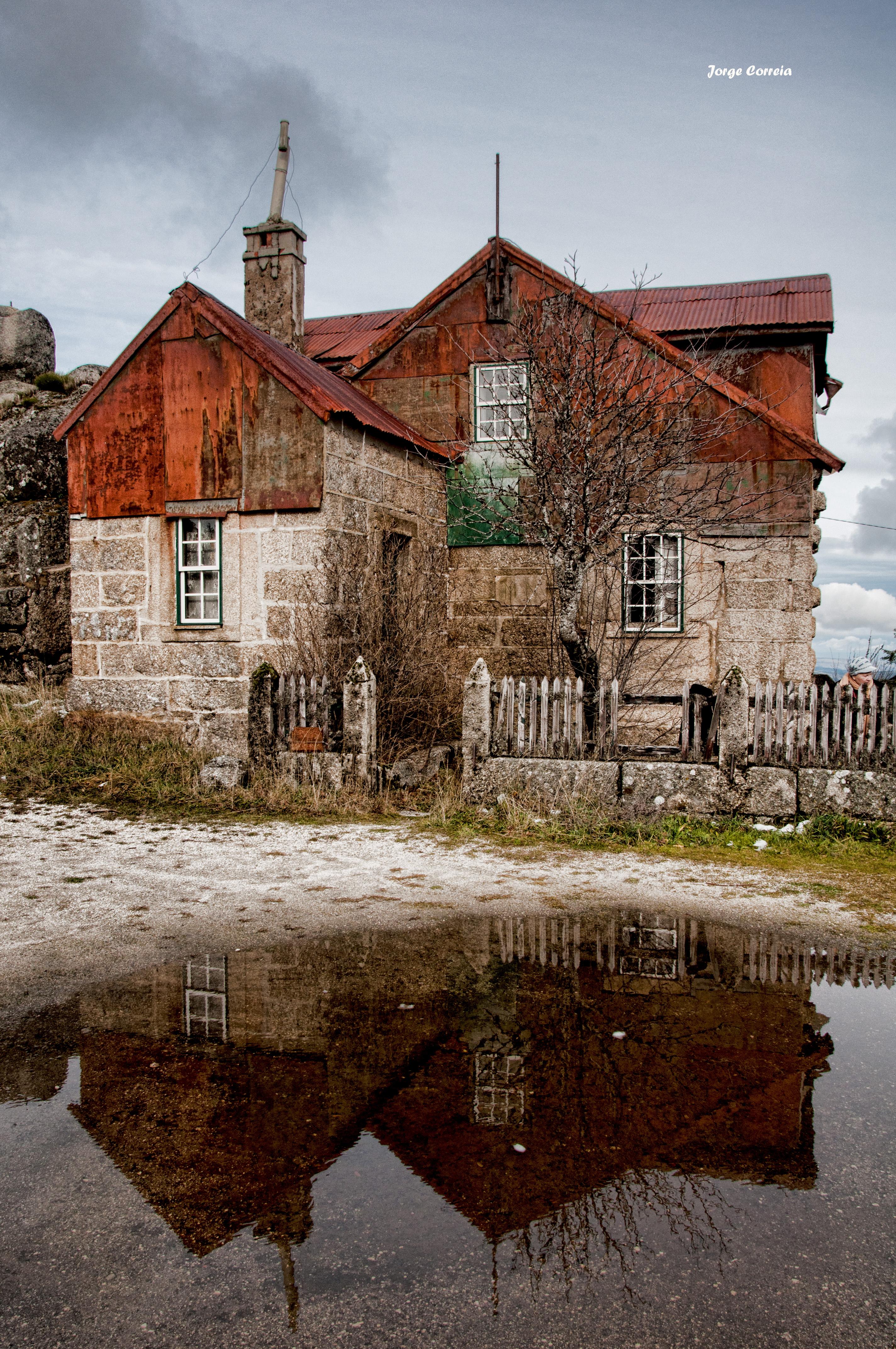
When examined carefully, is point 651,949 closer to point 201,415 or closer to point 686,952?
point 686,952

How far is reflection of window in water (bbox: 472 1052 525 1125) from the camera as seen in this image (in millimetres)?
3564

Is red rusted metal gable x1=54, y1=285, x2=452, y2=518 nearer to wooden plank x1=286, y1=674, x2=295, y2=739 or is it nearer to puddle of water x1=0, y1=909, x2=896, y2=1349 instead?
wooden plank x1=286, y1=674, x2=295, y2=739

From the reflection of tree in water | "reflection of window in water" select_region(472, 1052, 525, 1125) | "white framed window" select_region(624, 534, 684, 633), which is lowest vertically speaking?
the reflection of tree in water

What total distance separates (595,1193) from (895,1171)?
3.66 ft

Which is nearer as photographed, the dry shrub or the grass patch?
the grass patch

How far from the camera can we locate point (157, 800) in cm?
1066

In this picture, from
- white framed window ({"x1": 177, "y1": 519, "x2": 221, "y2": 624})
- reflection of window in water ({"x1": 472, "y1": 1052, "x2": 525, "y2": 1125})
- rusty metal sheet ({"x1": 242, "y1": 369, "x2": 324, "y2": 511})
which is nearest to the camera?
reflection of window in water ({"x1": 472, "y1": 1052, "x2": 525, "y2": 1125})

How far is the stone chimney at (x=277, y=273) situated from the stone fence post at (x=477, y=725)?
361 inches

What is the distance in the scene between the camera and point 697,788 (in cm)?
927

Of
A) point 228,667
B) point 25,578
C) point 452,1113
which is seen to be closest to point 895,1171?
point 452,1113

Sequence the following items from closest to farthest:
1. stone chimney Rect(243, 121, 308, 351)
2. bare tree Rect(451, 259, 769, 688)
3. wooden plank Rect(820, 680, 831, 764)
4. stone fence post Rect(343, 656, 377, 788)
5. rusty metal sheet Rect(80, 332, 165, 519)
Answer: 1. wooden plank Rect(820, 680, 831, 764)
2. stone fence post Rect(343, 656, 377, 788)
3. bare tree Rect(451, 259, 769, 688)
4. rusty metal sheet Rect(80, 332, 165, 519)
5. stone chimney Rect(243, 121, 308, 351)

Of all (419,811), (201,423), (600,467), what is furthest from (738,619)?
(201,423)

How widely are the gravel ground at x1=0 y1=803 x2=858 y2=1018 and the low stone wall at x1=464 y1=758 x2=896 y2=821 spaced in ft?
3.93

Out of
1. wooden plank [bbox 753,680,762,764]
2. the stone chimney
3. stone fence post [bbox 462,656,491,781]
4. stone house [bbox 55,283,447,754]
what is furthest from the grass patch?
the stone chimney
